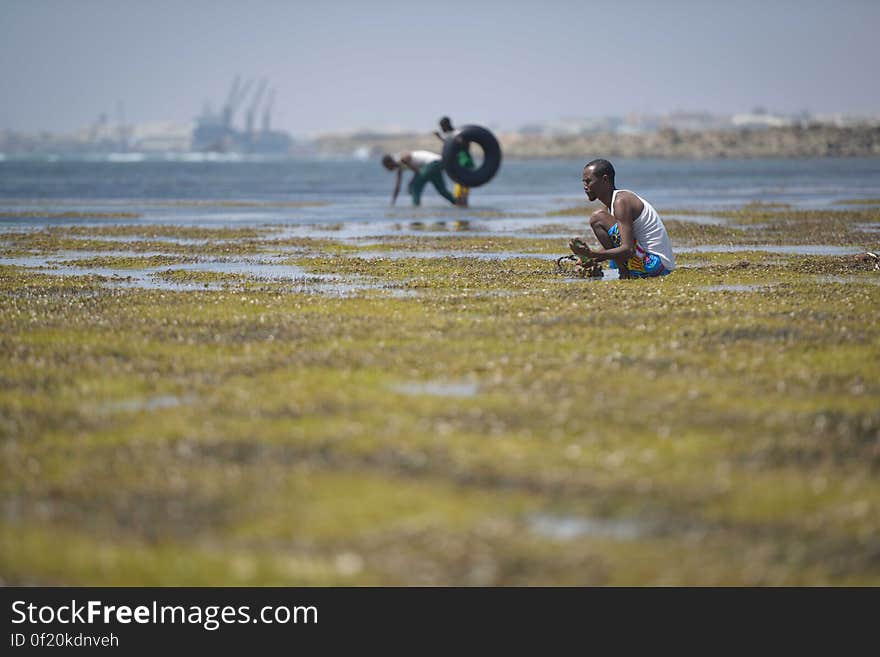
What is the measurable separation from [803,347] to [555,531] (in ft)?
23.6

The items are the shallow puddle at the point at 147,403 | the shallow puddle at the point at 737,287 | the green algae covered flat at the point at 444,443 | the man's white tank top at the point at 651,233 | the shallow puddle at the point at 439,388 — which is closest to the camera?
the green algae covered flat at the point at 444,443

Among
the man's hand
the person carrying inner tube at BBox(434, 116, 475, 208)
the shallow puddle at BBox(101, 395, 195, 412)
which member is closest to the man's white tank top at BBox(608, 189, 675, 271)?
the man's hand

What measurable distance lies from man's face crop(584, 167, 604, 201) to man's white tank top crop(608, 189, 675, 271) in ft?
1.27

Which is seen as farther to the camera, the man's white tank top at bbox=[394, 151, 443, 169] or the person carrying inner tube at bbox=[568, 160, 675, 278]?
the man's white tank top at bbox=[394, 151, 443, 169]

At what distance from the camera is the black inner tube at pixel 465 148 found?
50.9 m

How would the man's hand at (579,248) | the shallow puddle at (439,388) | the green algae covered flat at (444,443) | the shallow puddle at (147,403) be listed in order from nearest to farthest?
the green algae covered flat at (444,443) < the shallow puddle at (147,403) < the shallow puddle at (439,388) < the man's hand at (579,248)

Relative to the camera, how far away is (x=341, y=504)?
24.5 ft

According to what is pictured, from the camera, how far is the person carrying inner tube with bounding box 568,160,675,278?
20.7m

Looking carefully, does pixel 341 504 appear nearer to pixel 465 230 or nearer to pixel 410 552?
pixel 410 552

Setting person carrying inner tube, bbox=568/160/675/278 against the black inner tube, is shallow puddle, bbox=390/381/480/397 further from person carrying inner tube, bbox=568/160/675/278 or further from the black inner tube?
the black inner tube

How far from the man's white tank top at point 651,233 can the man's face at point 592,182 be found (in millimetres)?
387

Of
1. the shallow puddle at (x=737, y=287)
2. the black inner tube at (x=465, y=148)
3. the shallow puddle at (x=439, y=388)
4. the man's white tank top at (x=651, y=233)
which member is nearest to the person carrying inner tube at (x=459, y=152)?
the black inner tube at (x=465, y=148)

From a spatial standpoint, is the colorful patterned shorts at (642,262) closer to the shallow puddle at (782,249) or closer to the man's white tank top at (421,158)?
the shallow puddle at (782,249)
